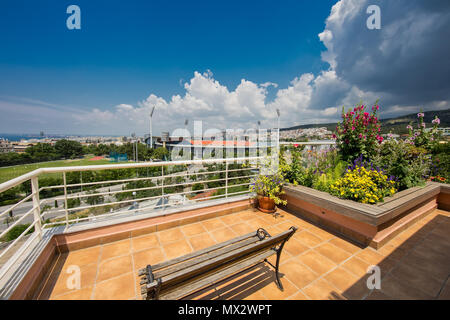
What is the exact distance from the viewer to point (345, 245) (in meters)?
2.59

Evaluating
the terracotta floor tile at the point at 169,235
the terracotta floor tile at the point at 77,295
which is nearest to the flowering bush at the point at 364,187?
the terracotta floor tile at the point at 169,235

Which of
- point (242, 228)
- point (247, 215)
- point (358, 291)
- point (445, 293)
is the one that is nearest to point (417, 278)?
point (445, 293)

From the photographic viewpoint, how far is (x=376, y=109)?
3773 millimetres

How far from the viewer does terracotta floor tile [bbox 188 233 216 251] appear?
255 cm

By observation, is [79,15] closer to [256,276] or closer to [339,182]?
[256,276]

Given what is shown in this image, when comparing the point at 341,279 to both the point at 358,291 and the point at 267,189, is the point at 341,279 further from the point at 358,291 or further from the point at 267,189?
the point at 267,189

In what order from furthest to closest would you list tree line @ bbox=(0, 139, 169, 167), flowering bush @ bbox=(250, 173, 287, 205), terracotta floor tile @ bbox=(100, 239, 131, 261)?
tree line @ bbox=(0, 139, 169, 167) → flowering bush @ bbox=(250, 173, 287, 205) → terracotta floor tile @ bbox=(100, 239, 131, 261)

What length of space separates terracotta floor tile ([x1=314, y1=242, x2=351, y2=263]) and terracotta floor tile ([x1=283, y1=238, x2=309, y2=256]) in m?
0.19

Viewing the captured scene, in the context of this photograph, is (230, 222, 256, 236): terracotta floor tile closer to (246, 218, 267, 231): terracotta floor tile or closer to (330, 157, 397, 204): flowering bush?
(246, 218, 267, 231): terracotta floor tile

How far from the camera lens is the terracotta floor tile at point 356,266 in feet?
6.75

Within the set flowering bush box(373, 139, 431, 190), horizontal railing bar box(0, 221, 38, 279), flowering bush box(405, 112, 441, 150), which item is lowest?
horizontal railing bar box(0, 221, 38, 279)

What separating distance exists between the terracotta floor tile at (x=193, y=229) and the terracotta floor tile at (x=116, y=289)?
1.03 m

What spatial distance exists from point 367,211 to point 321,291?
127cm

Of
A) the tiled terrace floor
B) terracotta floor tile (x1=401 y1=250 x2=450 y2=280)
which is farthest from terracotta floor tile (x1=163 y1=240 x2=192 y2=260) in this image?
terracotta floor tile (x1=401 y1=250 x2=450 y2=280)
